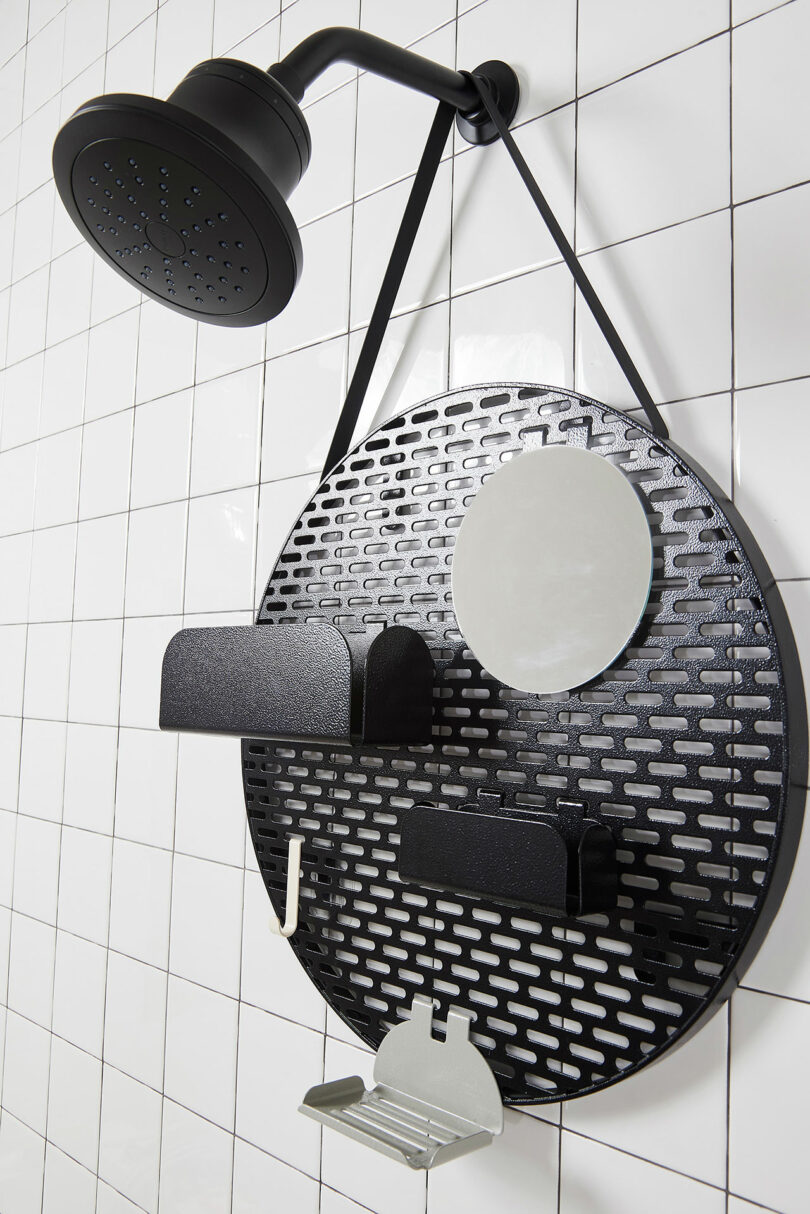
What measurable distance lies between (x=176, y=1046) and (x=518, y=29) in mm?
1290

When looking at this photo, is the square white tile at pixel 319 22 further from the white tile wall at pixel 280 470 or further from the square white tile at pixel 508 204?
the square white tile at pixel 508 204

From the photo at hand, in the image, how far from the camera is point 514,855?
711mm

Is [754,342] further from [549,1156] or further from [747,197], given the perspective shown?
[549,1156]

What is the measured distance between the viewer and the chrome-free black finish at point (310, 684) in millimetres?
780

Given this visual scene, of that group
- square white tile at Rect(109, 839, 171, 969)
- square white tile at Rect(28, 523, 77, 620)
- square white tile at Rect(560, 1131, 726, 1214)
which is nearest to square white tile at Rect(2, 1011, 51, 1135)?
square white tile at Rect(109, 839, 171, 969)

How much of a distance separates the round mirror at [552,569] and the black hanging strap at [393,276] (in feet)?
0.78

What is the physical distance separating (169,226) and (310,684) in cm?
39

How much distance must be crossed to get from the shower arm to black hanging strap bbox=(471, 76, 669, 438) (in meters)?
0.05

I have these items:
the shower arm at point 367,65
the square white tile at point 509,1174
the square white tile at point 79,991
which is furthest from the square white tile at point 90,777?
the shower arm at point 367,65

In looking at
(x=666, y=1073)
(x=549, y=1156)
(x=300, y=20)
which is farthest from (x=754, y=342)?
(x=300, y=20)

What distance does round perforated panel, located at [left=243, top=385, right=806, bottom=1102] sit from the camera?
0.67 m

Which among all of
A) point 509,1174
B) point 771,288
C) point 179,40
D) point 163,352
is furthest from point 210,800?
point 179,40

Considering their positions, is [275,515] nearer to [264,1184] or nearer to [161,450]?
[161,450]

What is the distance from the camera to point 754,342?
720 mm
